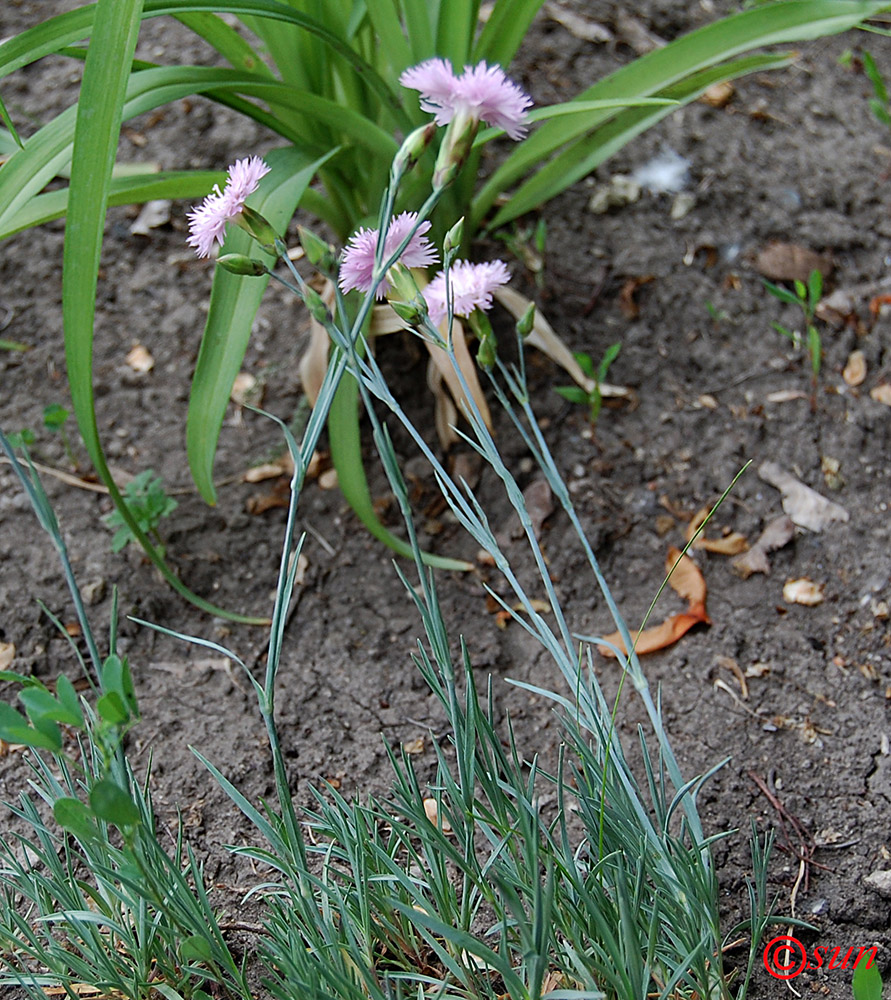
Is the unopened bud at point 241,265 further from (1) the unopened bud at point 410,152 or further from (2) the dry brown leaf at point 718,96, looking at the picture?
(2) the dry brown leaf at point 718,96

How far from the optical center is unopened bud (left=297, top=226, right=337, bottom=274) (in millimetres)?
701

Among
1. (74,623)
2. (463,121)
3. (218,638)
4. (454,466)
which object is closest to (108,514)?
(74,623)

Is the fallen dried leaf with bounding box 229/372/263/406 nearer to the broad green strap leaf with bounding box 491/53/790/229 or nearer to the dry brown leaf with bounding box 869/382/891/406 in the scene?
the broad green strap leaf with bounding box 491/53/790/229

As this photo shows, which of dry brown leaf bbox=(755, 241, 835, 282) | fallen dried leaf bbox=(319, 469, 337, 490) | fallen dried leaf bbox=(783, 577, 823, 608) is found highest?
dry brown leaf bbox=(755, 241, 835, 282)

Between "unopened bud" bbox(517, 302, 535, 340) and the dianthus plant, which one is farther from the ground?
the dianthus plant

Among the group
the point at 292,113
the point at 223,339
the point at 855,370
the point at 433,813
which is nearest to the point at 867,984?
the point at 433,813

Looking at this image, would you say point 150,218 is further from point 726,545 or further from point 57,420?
point 726,545

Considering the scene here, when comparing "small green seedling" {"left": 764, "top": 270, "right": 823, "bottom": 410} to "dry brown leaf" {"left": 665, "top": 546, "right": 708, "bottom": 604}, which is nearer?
"dry brown leaf" {"left": 665, "top": 546, "right": 708, "bottom": 604}

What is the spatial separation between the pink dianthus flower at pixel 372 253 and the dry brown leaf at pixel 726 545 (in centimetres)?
78

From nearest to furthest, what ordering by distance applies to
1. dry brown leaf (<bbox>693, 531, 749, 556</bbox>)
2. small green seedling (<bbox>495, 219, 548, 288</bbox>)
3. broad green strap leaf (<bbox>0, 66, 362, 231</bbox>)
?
1. broad green strap leaf (<bbox>0, 66, 362, 231</bbox>)
2. dry brown leaf (<bbox>693, 531, 749, 556</bbox>)
3. small green seedling (<bbox>495, 219, 548, 288</bbox>)

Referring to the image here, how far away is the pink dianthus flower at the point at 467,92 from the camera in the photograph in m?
0.72

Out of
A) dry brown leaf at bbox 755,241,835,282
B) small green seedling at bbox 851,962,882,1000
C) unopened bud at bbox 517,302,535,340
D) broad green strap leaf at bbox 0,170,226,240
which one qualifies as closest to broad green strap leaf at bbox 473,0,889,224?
dry brown leaf at bbox 755,241,835,282

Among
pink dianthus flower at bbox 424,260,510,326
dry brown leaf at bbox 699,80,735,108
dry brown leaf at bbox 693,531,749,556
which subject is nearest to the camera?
pink dianthus flower at bbox 424,260,510,326

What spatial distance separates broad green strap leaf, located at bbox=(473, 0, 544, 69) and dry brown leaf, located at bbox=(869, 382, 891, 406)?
805 millimetres
